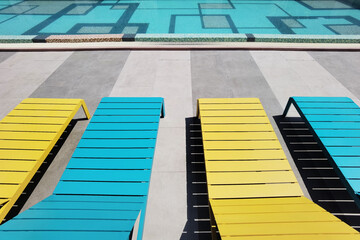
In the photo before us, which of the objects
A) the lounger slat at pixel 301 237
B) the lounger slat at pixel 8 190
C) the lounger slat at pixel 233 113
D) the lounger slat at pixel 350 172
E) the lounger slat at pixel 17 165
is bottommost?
the lounger slat at pixel 350 172

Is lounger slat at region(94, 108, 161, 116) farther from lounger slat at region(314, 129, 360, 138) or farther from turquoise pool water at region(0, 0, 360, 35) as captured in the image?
turquoise pool water at region(0, 0, 360, 35)

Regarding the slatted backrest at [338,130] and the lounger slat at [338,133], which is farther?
the lounger slat at [338,133]

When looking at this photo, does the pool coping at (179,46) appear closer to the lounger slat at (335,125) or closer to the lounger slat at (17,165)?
the lounger slat at (335,125)

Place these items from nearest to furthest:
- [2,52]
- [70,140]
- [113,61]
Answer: [70,140] → [113,61] → [2,52]

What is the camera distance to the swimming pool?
12.0 metres

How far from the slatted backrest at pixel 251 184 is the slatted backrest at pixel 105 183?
97 centimetres

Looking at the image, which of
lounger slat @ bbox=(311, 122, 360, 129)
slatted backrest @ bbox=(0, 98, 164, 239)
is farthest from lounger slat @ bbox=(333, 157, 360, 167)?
slatted backrest @ bbox=(0, 98, 164, 239)

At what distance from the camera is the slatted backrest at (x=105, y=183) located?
2.00 metres

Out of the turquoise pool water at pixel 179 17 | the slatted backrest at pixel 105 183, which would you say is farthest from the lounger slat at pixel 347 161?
the turquoise pool water at pixel 179 17

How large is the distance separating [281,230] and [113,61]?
271 inches

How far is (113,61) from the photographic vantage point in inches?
280

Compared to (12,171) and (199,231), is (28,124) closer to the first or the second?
(12,171)

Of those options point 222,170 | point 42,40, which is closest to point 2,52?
point 42,40

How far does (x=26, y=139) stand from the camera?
351 centimetres
